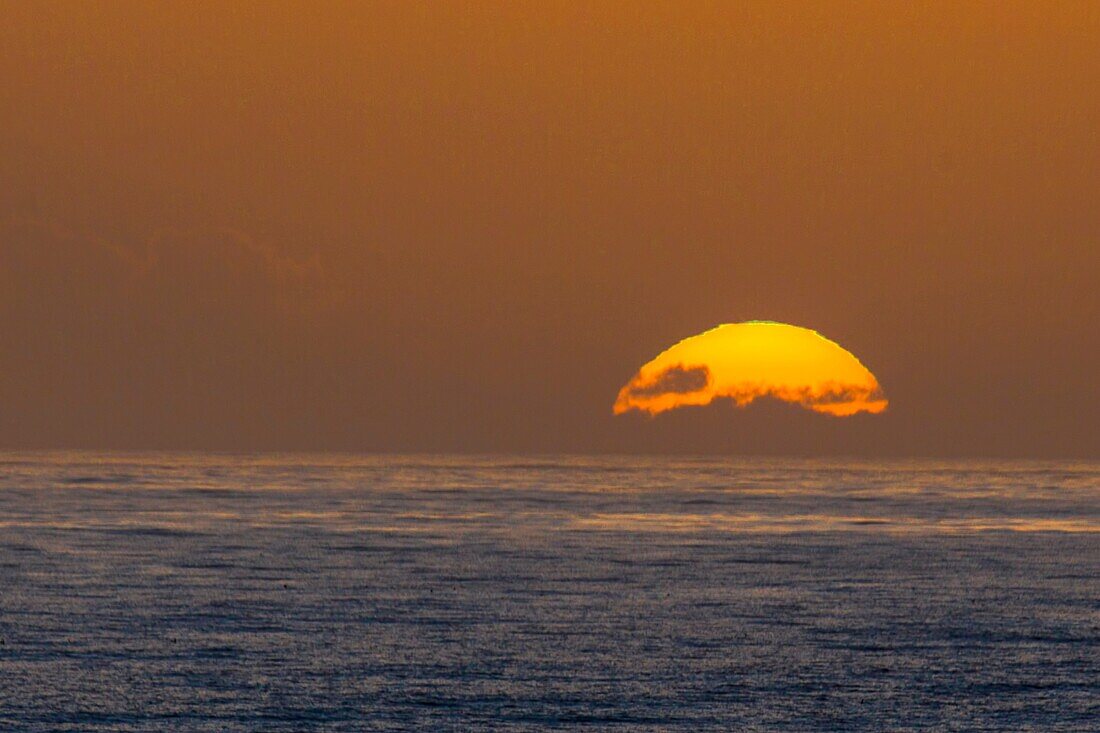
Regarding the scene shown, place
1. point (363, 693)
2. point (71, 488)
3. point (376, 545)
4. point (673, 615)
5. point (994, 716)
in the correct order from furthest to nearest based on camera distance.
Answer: point (71, 488) < point (376, 545) < point (673, 615) < point (363, 693) < point (994, 716)

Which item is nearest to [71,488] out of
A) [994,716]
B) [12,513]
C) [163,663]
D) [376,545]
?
[12,513]

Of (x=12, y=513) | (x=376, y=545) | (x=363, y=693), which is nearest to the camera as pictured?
(x=363, y=693)

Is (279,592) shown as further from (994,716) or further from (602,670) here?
(994,716)

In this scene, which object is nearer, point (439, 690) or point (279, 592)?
point (439, 690)

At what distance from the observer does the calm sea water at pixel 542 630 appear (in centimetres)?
1972

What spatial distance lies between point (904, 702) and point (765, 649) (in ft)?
16.7

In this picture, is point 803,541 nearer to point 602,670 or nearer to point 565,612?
point 565,612

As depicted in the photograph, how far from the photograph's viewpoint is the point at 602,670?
75.8ft

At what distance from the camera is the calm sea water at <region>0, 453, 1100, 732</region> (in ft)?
64.7

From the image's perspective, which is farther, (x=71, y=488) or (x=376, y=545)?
(x=71, y=488)

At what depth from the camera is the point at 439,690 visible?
21.1m

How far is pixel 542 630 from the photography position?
27781mm

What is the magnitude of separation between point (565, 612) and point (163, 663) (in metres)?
9.67

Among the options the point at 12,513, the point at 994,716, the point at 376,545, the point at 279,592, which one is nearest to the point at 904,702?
the point at 994,716
